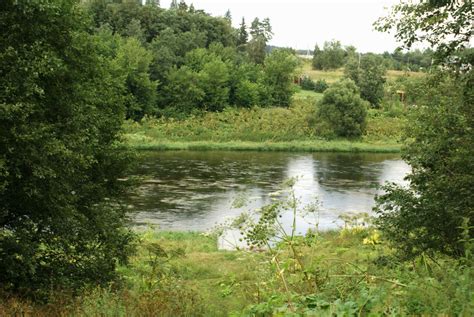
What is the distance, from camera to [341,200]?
30.6 m

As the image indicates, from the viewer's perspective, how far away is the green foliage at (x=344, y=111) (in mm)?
Answer: 60625

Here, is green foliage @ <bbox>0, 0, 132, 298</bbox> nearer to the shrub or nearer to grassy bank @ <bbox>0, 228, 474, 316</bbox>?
grassy bank @ <bbox>0, 228, 474, 316</bbox>

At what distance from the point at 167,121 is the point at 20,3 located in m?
56.6

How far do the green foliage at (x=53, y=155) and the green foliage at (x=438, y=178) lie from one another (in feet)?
20.9

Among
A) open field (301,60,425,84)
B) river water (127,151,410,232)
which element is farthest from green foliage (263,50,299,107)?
river water (127,151,410,232)

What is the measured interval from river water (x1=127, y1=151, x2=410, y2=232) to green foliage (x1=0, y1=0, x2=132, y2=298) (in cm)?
621

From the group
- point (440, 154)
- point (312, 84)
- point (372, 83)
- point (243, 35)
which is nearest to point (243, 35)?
point (243, 35)

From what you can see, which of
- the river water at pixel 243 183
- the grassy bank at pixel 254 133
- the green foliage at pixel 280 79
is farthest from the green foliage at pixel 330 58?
the river water at pixel 243 183

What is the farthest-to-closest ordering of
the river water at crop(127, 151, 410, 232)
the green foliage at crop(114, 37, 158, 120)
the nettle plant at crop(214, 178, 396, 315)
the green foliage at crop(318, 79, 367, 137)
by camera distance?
the green foliage at crop(114, 37, 158, 120) < the green foliage at crop(318, 79, 367, 137) < the river water at crop(127, 151, 410, 232) < the nettle plant at crop(214, 178, 396, 315)

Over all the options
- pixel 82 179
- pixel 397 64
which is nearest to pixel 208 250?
pixel 82 179

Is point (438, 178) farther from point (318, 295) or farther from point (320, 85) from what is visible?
point (320, 85)

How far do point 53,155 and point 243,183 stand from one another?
25.7m

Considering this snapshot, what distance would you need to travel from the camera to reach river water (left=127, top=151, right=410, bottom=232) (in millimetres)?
26172

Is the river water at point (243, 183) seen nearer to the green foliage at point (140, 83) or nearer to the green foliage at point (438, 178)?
the green foliage at point (438, 178)
